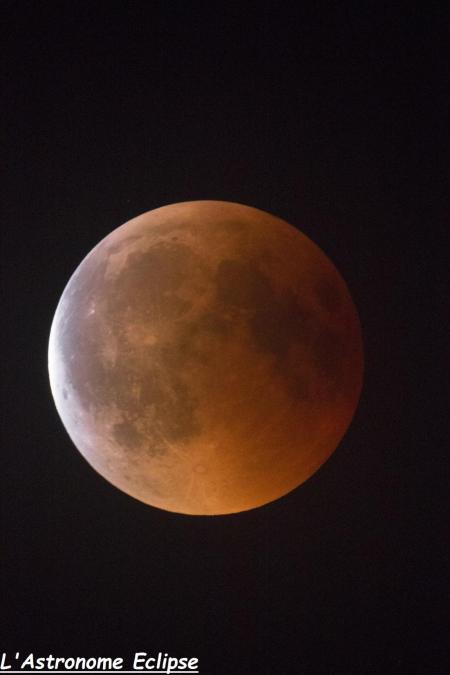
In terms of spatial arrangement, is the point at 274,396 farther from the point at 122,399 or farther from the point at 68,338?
the point at 68,338

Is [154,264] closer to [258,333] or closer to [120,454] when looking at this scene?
[258,333]

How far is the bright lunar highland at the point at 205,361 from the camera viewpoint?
6.45m

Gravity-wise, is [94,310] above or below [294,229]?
below

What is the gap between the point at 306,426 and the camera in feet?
22.6

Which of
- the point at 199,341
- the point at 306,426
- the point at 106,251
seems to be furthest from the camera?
the point at 106,251

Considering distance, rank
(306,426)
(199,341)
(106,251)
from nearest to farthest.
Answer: (199,341), (306,426), (106,251)

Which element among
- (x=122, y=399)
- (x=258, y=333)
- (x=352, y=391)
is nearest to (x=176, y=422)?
(x=122, y=399)

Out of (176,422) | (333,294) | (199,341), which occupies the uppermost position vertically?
(333,294)

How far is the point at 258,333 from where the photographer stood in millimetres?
6531

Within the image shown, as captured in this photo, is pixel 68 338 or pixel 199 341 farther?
pixel 68 338

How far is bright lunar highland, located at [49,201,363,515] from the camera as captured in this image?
21.2ft

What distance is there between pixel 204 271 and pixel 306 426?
63.3 inches

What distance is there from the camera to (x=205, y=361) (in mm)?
6391

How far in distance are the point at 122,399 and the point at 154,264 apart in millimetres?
1168
